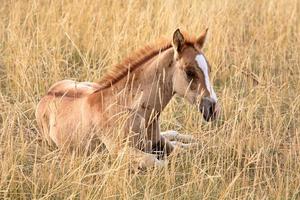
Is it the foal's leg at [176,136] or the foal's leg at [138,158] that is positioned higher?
the foal's leg at [138,158]

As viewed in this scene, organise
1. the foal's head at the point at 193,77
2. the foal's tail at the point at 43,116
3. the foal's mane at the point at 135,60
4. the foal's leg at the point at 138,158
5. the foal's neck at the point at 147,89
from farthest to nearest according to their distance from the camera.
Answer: the foal's tail at the point at 43,116 → the foal's mane at the point at 135,60 → the foal's neck at the point at 147,89 → the foal's head at the point at 193,77 → the foal's leg at the point at 138,158

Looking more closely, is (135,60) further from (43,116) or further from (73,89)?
(43,116)

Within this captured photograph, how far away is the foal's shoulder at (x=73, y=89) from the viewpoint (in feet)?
18.4

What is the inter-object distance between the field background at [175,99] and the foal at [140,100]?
7.9 inches

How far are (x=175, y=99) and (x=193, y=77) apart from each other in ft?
4.89

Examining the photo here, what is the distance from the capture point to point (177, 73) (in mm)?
5102

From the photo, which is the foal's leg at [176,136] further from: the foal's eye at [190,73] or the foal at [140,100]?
the foal's eye at [190,73]

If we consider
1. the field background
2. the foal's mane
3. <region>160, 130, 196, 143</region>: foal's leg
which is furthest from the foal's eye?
<region>160, 130, 196, 143</region>: foal's leg

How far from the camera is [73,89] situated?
571cm

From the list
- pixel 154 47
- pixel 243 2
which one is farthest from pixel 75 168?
pixel 243 2

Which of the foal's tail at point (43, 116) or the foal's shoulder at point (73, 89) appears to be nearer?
the foal's shoulder at point (73, 89)

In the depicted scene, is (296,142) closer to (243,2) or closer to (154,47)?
(154,47)

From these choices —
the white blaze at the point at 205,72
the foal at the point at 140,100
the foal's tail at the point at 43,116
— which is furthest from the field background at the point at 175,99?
the white blaze at the point at 205,72

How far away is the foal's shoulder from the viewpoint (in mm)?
5621
